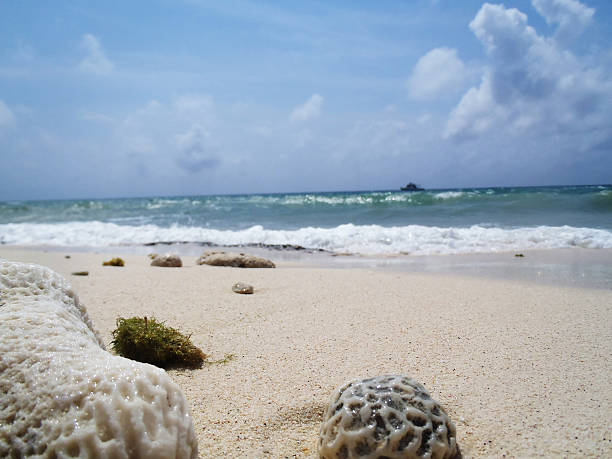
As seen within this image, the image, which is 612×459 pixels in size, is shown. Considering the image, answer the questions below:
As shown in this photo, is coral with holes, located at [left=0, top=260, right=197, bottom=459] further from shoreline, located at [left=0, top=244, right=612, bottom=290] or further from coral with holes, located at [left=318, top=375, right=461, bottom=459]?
shoreline, located at [left=0, top=244, right=612, bottom=290]

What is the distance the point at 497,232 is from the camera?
13.9 meters

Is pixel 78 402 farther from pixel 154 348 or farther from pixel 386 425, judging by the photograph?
pixel 154 348

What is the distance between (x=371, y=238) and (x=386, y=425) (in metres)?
11.7

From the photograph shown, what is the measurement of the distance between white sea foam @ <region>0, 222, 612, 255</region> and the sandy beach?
5.18 m

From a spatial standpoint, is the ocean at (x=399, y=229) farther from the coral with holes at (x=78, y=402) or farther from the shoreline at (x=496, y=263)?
the coral with holes at (x=78, y=402)

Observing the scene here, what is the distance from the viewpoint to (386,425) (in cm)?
212

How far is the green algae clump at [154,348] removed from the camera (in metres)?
3.57

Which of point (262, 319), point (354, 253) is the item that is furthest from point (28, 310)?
point (354, 253)

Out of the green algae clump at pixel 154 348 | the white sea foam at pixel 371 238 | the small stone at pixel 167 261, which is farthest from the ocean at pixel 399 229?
the green algae clump at pixel 154 348

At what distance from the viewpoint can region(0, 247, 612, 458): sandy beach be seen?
2592 millimetres

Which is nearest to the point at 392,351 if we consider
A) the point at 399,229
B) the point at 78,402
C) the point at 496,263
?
the point at 78,402

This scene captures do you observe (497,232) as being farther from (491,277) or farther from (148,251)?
(148,251)

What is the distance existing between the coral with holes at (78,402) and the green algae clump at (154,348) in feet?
4.51

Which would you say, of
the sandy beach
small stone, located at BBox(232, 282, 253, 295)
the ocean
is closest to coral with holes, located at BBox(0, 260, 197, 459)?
the sandy beach
